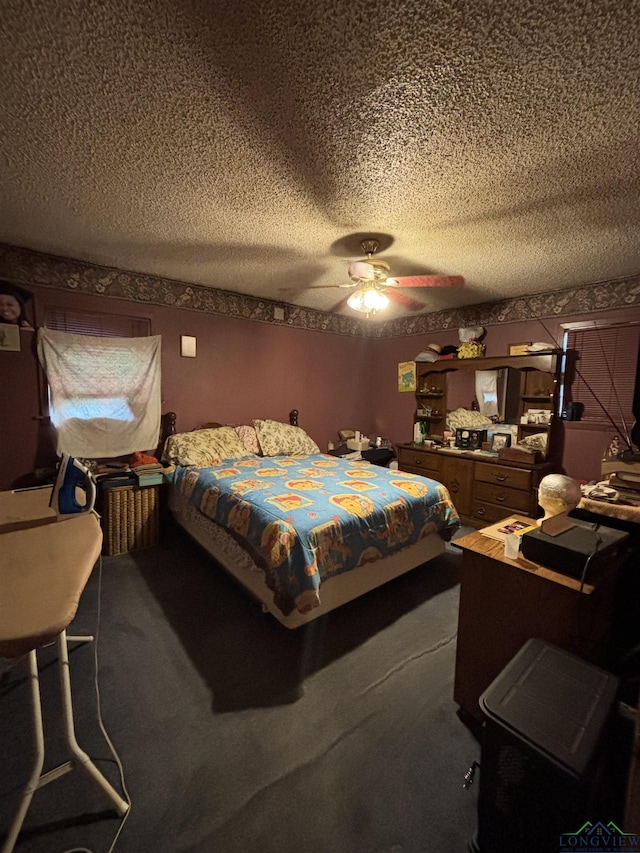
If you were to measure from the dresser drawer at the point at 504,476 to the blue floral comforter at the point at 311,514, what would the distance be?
3.27ft

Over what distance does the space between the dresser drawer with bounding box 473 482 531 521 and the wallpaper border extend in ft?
5.86

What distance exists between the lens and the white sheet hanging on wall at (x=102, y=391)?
295cm

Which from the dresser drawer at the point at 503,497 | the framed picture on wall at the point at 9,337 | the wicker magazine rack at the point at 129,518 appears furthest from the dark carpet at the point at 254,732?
the framed picture on wall at the point at 9,337

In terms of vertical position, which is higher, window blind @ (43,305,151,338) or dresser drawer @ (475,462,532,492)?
window blind @ (43,305,151,338)

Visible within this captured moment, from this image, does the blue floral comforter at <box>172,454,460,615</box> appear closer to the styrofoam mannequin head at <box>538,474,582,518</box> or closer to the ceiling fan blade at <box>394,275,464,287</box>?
the styrofoam mannequin head at <box>538,474,582,518</box>

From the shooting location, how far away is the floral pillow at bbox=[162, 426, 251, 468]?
10.9ft

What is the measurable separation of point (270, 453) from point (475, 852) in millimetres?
3110

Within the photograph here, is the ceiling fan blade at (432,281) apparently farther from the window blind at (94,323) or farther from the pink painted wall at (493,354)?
the window blind at (94,323)

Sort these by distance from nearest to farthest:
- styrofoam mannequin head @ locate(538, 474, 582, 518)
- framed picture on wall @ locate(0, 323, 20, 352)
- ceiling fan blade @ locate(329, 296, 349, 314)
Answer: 1. styrofoam mannequin head @ locate(538, 474, 582, 518)
2. framed picture on wall @ locate(0, 323, 20, 352)
3. ceiling fan blade @ locate(329, 296, 349, 314)

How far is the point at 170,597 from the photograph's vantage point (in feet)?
7.97

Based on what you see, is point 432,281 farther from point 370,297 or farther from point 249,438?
point 249,438

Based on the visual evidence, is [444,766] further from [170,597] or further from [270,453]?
[270,453]

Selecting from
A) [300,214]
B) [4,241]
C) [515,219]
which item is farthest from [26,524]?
[515,219]

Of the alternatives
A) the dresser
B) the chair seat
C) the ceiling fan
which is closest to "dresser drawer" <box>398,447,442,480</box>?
the dresser
